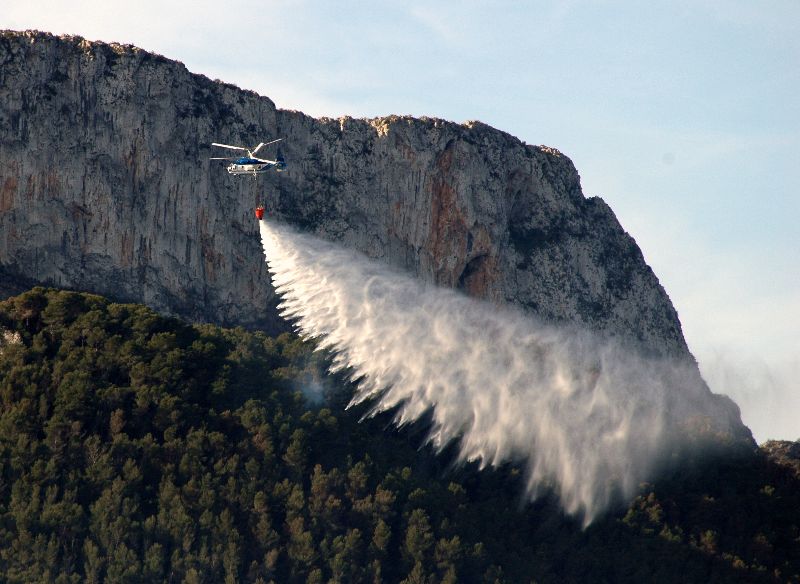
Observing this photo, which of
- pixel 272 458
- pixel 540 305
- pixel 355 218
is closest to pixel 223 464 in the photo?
pixel 272 458

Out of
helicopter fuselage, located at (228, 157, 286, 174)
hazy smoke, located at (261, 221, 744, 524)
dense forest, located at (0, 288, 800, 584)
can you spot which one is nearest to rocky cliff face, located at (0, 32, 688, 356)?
dense forest, located at (0, 288, 800, 584)

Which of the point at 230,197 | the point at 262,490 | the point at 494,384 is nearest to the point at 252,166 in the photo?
the point at 494,384

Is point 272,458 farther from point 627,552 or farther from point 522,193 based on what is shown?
point 522,193

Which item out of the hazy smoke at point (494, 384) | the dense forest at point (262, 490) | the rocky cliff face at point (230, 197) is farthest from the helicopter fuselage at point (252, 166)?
the rocky cliff face at point (230, 197)

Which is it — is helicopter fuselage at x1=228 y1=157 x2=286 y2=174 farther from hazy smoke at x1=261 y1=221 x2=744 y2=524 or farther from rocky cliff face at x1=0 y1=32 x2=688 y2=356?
rocky cliff face at x1=0 y1=32 x2=688 y2=356

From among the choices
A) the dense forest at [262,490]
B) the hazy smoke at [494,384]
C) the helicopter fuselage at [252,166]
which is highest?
the helicopter fuselage at [252,166]

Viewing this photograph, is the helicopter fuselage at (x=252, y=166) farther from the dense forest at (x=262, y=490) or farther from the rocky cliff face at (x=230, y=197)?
the rocky cliff face at (x=230, y=197)
